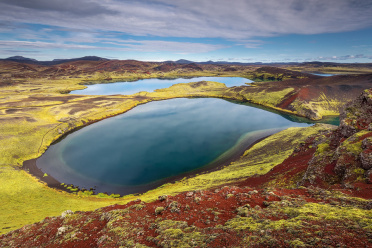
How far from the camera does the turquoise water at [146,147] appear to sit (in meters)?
46.5

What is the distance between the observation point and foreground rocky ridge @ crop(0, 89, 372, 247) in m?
11.4

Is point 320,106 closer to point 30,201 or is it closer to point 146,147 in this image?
point 146,147

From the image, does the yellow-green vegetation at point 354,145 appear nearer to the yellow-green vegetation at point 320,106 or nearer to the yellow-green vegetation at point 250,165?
the yellow-green vegetation at point 250,165

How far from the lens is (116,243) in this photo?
561 inches

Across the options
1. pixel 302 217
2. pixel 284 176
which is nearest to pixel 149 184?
pixel 284 176

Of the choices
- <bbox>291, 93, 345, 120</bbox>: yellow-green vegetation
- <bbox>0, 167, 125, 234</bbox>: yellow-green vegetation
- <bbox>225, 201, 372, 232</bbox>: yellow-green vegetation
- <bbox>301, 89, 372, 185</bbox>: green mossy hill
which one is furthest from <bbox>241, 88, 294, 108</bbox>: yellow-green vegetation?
<bbox>0, 167, 125, 234</bbox>: yellow-green vegetation

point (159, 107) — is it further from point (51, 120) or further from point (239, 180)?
point (239, 180)

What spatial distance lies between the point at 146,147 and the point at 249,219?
166ft

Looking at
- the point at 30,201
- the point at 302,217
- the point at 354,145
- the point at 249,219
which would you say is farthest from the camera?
the point at 30,201

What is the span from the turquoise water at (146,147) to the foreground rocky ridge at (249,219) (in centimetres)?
2427

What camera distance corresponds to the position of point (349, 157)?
20719 mm

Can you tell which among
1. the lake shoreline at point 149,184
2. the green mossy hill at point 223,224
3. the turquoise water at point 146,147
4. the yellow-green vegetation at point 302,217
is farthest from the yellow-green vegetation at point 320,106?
the yellow-green vegetation at point 302,217

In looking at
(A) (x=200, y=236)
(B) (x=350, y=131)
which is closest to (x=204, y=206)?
Answer: (A) (x=200, y=236)

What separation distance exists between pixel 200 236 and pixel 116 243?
281 inches
